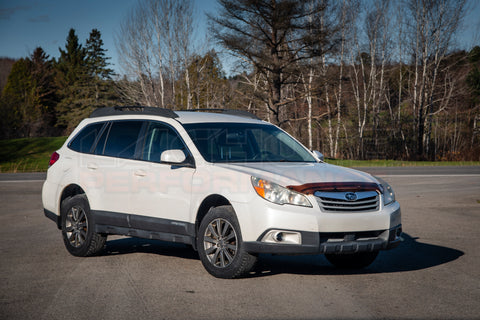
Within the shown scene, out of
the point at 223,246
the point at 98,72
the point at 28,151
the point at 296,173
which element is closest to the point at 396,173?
the point at 296,173

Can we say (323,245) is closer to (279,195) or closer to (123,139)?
(279,195)

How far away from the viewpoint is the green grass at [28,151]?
40763 mm

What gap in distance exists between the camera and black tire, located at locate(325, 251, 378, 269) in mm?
6992

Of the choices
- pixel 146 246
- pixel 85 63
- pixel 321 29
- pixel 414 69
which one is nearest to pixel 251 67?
pixel 321 29

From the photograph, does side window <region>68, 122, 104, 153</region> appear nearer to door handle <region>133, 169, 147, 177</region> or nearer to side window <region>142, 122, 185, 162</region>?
side window <region>142, 122, 185, 162</region>

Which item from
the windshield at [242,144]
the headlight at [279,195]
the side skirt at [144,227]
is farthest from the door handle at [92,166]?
the headlight at [279,195]

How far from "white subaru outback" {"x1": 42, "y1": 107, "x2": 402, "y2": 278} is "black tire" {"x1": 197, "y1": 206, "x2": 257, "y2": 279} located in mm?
11

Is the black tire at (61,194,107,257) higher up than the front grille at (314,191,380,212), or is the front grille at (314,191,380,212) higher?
the front grille at (314,191,380,212)

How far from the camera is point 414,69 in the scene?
51344mm

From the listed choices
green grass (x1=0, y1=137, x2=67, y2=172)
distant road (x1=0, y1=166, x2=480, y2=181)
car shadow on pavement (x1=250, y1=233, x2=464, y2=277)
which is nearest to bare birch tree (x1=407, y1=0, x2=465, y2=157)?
distant road (x1=0, y1=166, x2=480, y2=181)

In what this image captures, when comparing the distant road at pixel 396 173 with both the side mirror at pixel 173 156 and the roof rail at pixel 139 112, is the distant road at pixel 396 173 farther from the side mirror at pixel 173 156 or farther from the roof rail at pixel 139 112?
the side mirror at pixel 173 156

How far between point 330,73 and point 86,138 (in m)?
30.0

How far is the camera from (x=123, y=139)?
7.83 meters

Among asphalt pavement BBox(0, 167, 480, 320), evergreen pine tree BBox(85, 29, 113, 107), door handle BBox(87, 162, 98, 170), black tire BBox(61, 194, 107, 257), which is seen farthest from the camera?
evergreen pine tree BBox(85, 29, 113, 107)
